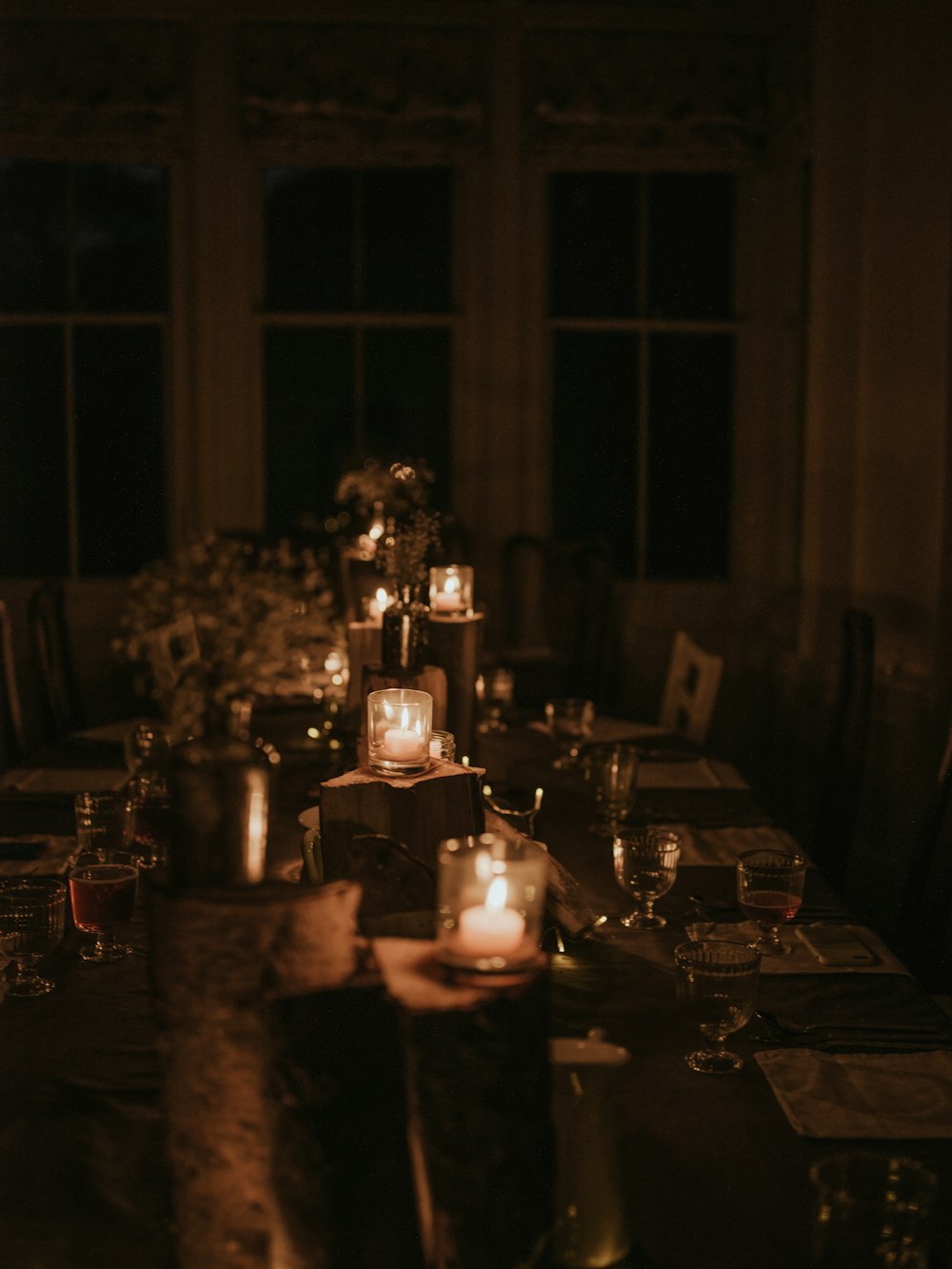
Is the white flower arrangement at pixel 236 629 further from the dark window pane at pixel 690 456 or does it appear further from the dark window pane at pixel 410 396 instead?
the dark window pane at pixel 690 456

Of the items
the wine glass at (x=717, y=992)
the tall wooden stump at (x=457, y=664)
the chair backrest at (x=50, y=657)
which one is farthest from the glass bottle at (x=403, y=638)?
the chair backrest at (x=50, y=657)

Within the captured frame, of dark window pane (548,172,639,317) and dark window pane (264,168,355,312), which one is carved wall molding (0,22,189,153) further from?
dark window pane (548,172,639,317)

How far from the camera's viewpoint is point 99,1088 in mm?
1370

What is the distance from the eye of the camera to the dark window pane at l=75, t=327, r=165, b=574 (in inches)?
200

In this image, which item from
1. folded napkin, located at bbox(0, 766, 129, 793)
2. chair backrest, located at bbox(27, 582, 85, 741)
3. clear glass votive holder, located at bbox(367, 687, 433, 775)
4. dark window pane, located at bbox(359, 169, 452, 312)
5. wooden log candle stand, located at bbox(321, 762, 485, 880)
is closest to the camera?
wooden log candle stand, located at bbox(321, 762, 485, 880)

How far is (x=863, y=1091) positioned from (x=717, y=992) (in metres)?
0.16

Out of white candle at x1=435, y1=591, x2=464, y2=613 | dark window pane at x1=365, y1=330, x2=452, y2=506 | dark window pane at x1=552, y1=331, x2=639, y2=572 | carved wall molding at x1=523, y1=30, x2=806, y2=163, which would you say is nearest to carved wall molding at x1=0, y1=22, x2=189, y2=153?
dark window pane at x1=365, y1=330, x2=452, y2=506

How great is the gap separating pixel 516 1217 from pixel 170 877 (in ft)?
1.10

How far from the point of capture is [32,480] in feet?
17.0

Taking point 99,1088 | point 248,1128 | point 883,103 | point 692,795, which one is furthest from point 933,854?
point 883,103

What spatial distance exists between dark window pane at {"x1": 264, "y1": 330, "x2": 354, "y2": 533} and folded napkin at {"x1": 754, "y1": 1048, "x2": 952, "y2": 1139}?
151 inches

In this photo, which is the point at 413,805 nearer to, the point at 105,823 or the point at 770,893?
the point at 770,893

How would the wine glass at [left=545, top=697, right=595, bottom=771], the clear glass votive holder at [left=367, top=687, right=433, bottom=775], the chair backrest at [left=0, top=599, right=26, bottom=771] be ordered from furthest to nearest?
the chair backrest at [left=0, top=599, right=26, bottom=771], the wine glass at [left=545, top=697, right=595, bottom=771], the clear glass votive holder at [left=367, top=687, right=433, bottom=775]

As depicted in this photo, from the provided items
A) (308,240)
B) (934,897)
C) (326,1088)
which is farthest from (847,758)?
(308,240)
